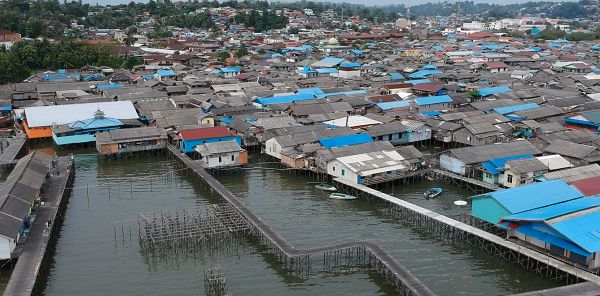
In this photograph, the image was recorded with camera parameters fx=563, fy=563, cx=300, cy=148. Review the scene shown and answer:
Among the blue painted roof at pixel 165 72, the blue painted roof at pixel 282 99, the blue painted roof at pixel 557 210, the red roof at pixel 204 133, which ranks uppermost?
the blue painted roof at pixel 165 72

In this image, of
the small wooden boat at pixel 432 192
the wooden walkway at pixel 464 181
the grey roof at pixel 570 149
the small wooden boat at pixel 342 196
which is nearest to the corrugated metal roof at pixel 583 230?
the wooden walkway at pixel 464 181

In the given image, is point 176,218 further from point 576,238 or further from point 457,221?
point 576,238

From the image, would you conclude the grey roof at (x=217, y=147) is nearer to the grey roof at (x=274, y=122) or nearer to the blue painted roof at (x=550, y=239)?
the grey roof at (x=274, y=122)

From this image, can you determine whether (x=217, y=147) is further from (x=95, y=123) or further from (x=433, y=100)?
(x=433, y=100)

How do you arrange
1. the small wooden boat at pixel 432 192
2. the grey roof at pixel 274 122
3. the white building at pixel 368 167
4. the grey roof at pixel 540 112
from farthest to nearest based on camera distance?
the grey roof at pixel 540 112, the grey roof at pixel 274 122, the white building at pixel 368 167, the small wooden boat at pixel 432 192

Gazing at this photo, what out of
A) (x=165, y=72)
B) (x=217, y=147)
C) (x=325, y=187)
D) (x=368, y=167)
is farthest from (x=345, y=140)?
(x=165, y=72)

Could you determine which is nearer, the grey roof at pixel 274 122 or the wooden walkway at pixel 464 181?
the wooden walkway at pixel 464 181
